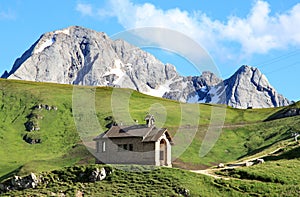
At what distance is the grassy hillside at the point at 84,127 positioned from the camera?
117375mm

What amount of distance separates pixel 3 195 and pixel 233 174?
30.9 meters

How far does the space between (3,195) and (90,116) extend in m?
86.4

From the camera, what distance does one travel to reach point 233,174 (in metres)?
69.9

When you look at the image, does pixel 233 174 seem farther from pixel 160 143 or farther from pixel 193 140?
pixel 193 140

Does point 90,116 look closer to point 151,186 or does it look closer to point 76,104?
point 76,104

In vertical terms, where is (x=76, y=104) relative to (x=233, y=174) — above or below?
above

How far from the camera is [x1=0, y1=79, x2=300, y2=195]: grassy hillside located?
4621 inches

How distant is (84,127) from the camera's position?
144 meters

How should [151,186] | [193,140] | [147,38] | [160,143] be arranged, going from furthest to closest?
[193,140], [160,143], [151,186], [147,38]

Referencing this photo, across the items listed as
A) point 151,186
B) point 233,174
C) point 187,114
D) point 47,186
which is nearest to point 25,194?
point 47,186

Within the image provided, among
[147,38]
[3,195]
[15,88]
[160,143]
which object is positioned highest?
[15,88]

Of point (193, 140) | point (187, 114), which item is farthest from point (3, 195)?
point (187, 114)

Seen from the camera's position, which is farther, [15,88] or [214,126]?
[15,88]

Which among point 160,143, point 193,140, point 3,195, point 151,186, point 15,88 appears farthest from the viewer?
point 15,88
